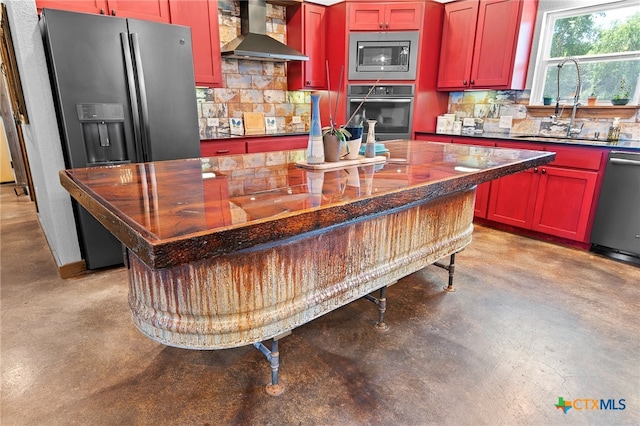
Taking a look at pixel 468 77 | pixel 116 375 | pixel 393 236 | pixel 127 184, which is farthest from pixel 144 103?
pixel 468 77

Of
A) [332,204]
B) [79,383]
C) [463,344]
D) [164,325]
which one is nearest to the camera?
[332,204]

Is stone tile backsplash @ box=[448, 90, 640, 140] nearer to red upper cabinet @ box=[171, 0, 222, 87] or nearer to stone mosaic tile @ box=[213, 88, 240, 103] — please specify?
stone mosaic tile @ box=[213, 88, 240, 103]

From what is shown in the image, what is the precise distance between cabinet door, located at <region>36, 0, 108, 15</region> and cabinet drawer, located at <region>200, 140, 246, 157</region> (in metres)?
1.27

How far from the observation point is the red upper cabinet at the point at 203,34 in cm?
338

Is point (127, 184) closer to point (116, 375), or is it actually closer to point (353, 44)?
→ point (116, 375)

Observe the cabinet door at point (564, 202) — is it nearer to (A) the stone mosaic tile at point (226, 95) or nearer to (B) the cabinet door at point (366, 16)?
(B) the cabinet door at point (366, 16)

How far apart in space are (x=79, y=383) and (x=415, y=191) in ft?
5.58

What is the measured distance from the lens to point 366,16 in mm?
4207

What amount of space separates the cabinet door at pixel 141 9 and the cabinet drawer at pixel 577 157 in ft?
11.8

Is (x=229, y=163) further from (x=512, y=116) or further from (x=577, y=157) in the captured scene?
(x=512, y=116)

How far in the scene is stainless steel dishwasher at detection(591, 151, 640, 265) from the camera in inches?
113

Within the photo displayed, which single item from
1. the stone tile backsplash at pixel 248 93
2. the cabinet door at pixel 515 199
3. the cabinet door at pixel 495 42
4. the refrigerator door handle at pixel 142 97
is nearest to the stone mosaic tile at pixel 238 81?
the stone tile backsplash at pixel 248 93

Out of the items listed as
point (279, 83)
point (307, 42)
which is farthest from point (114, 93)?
point (307, 42)

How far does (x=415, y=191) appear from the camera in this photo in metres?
1.36
